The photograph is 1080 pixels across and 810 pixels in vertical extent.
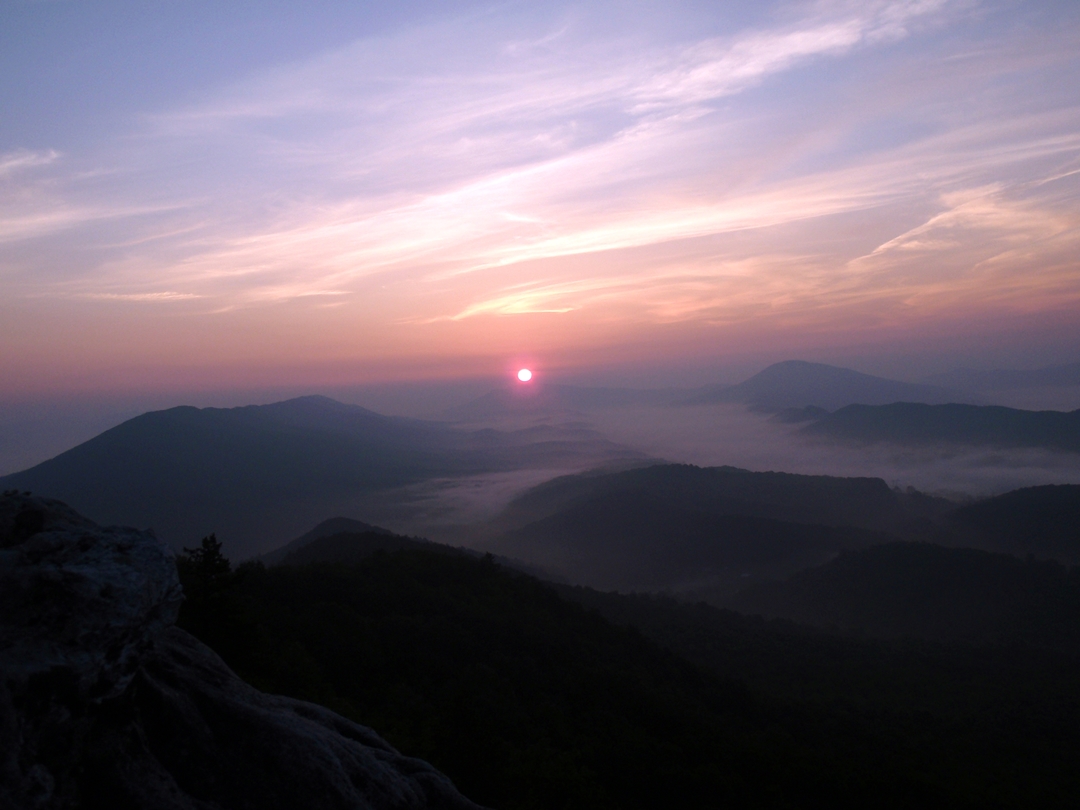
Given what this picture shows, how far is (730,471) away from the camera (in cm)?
17562

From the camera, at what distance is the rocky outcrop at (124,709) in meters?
6.54

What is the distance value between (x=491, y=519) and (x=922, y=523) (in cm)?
10280

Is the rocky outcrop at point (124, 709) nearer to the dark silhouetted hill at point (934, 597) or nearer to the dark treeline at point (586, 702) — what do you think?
the dark treeline at point (586, 702)

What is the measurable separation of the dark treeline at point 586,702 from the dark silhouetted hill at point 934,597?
28.6 metres

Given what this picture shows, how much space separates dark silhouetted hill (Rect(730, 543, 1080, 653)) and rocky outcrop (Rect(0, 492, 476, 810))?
8169 cm

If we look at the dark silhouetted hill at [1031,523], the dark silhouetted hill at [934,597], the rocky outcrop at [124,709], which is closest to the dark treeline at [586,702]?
the rocky outcrop at [124,709]

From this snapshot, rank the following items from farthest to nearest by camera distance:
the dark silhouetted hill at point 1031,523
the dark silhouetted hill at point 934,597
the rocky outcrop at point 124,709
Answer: the dark silhouetted hill at point 1031,523 → the dark silhouetted hill at point 934,597 → the rocky outcrop at point 124,709

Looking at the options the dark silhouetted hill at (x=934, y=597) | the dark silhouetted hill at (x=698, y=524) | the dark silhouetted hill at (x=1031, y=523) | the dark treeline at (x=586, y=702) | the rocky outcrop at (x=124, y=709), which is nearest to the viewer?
the rocky outcrop at (x=124, y=709)

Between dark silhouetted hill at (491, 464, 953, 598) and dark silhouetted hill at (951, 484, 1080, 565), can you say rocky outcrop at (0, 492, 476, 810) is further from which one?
dark silhouetted hill at (951, 484, 1080, 565)

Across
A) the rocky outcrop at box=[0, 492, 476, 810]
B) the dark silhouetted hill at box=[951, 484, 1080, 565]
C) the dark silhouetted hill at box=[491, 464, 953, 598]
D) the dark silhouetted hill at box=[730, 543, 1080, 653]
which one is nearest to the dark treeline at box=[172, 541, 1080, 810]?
the rocky outcrop at box=[0, 492, 476, 810]

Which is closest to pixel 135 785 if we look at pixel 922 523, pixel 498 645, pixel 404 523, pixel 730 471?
pixel 498 645

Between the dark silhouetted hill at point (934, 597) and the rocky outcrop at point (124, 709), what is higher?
the rocky outcrop at point (124, 709)

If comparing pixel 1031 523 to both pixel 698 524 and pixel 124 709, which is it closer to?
pixel 698 524

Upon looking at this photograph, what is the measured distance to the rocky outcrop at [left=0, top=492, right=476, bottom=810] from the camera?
6.54 m
